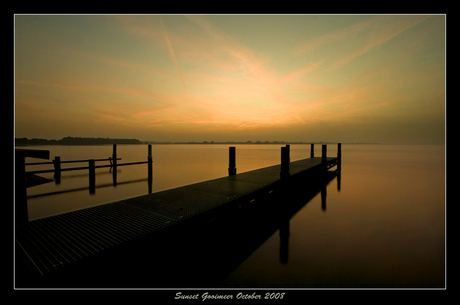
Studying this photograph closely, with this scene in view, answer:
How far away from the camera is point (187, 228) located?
4.26 meters

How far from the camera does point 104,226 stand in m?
3.76

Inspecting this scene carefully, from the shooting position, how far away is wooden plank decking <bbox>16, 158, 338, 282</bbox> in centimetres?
278

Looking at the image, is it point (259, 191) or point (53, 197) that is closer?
point (259, 191)

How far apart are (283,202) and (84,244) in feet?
25.4

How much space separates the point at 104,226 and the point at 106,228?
0.39ft

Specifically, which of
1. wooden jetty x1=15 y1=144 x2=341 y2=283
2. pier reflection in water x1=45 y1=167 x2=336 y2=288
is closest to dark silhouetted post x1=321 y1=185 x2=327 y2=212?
pier reflection in water x1=45 y1=167 x2=336 y2=288

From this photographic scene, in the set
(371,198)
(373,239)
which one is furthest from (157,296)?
(371,198)

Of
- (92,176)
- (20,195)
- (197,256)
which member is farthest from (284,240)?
(92,176)

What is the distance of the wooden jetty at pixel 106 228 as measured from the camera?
2.71 meters

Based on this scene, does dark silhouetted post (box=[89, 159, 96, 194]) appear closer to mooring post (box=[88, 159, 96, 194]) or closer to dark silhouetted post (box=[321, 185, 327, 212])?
mooring post (box=[88, 159, 96, 194])

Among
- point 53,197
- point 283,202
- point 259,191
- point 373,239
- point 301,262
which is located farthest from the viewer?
point 53,197
